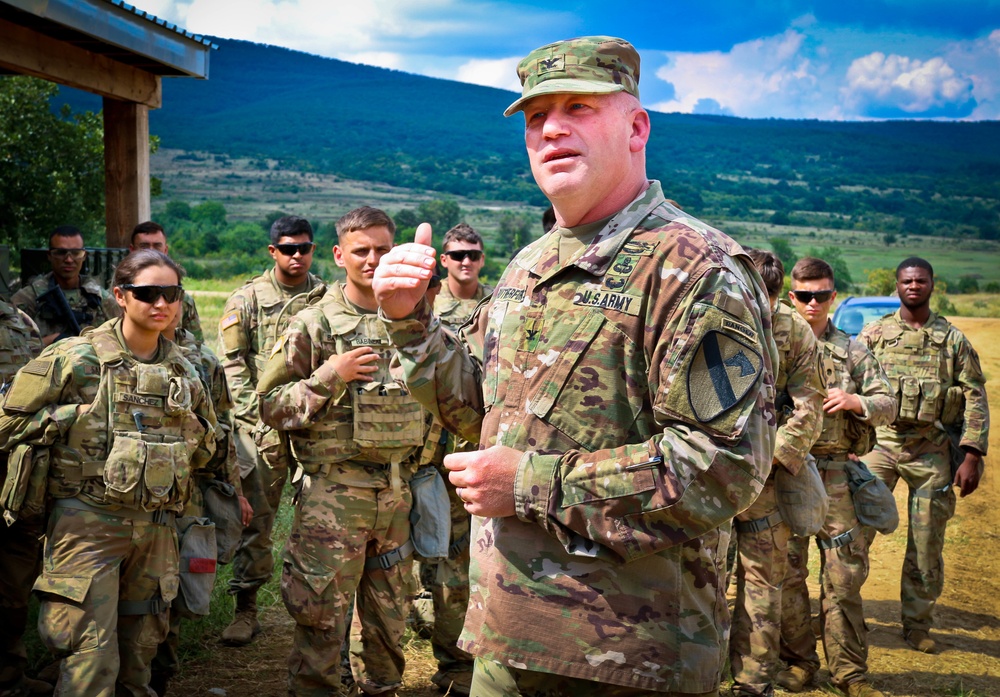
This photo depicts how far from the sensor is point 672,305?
7.52 feet

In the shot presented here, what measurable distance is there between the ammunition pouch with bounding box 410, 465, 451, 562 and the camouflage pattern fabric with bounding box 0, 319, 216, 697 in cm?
113

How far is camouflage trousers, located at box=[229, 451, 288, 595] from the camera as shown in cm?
625

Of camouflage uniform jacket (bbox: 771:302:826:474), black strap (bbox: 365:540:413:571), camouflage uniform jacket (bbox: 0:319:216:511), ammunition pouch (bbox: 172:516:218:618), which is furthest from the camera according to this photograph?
camouflage uniform jacket (bbox: 771:302:826:474)

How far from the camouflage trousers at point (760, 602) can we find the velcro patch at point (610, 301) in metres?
3.35

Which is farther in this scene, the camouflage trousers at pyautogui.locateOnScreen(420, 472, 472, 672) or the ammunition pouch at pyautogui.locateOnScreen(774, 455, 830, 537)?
the camouflage trousers at pyautogui.locateOnScreen(420, 472, 472, 672)

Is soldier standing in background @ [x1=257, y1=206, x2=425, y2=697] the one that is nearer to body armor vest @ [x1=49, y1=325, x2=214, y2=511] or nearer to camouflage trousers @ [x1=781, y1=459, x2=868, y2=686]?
body armor vest @ [x1=49, y1=325, x2=214, y2=511]

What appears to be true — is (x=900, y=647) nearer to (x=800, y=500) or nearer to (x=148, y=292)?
(x=800, y=500)

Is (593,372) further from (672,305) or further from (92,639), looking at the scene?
(92,639)

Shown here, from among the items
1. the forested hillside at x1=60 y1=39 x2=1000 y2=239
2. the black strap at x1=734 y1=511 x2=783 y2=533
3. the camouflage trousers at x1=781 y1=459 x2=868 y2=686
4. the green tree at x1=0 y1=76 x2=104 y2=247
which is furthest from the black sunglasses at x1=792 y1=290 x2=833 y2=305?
the forested hillside at x1=60 y1=39 x2=1000 y2=239

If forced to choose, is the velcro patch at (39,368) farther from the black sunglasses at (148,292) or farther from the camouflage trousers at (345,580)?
the camouflage trousers at (345,580)

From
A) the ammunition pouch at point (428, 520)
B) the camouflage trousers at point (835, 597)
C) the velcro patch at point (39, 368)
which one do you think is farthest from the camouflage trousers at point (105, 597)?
the camouflage trousers at point (835, 597)

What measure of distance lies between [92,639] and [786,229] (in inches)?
2233

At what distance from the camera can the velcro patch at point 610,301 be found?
234 centimetres

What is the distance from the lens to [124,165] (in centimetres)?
858
